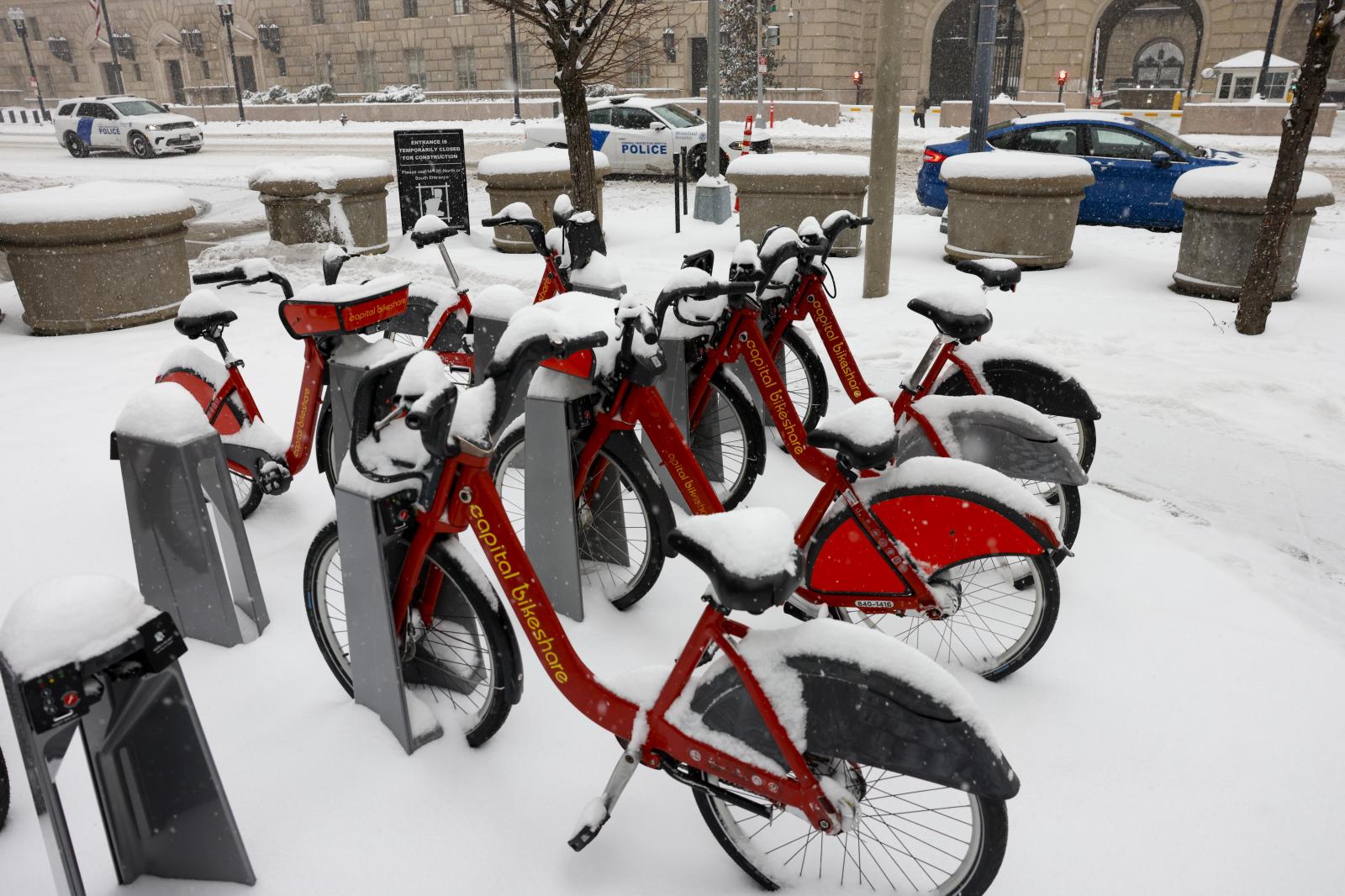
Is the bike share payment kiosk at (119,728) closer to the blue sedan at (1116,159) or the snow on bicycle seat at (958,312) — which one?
the snow on bicycle seat at (958,312)

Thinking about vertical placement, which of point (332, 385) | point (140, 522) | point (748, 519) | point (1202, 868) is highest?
point (748, 519)

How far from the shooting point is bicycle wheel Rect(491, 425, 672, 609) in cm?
329

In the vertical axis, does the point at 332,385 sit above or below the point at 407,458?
below

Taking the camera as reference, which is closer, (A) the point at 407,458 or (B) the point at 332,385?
(A) the point at 407,458

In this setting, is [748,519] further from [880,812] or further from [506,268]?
[506,268]

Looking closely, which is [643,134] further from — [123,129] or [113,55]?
[113,55]

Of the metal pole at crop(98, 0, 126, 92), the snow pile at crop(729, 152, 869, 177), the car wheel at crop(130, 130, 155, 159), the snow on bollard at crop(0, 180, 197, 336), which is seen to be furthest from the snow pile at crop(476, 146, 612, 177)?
the metal pole at crop(98, 0, 126, 92)

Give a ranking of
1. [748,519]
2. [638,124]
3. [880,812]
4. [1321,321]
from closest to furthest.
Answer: [748,519], [880,812], [1321,321], [638,124]

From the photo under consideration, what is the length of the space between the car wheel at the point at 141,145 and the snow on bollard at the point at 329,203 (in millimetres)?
17494

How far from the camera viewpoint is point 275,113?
3828 cm

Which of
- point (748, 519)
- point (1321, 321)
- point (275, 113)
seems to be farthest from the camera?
→ point (275, 113)

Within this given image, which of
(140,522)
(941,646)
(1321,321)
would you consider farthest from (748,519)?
(1321,321)

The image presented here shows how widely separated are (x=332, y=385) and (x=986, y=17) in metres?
9.97

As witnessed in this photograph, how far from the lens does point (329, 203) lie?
10062 mm
